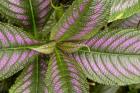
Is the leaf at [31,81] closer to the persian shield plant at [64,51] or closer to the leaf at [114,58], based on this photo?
the persian shield plant at [64,51]

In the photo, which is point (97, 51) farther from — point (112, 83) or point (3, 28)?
point (3, 28)

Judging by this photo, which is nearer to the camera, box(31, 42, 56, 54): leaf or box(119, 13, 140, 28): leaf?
box(31, 42, 56, 54): leaf

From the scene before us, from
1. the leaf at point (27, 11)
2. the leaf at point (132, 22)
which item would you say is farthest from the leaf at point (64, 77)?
the leaf at point (132, 22)

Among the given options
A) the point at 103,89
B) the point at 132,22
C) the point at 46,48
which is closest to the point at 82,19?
the point at 46,48

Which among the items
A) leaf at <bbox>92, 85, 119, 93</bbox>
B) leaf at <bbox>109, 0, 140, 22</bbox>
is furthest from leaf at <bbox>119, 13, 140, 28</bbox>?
leaf at <bbox>92, 85, 119, 93</bbox>

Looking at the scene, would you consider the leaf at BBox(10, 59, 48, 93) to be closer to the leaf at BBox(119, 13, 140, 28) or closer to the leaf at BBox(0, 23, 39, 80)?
the leaf at BBox(0, 23, 39, 80)

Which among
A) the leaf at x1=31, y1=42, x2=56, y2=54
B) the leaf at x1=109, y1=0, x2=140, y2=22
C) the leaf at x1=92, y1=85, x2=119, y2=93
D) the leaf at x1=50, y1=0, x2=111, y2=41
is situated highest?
the leaf at x1=109, y1=0, x2=140, y2=22
